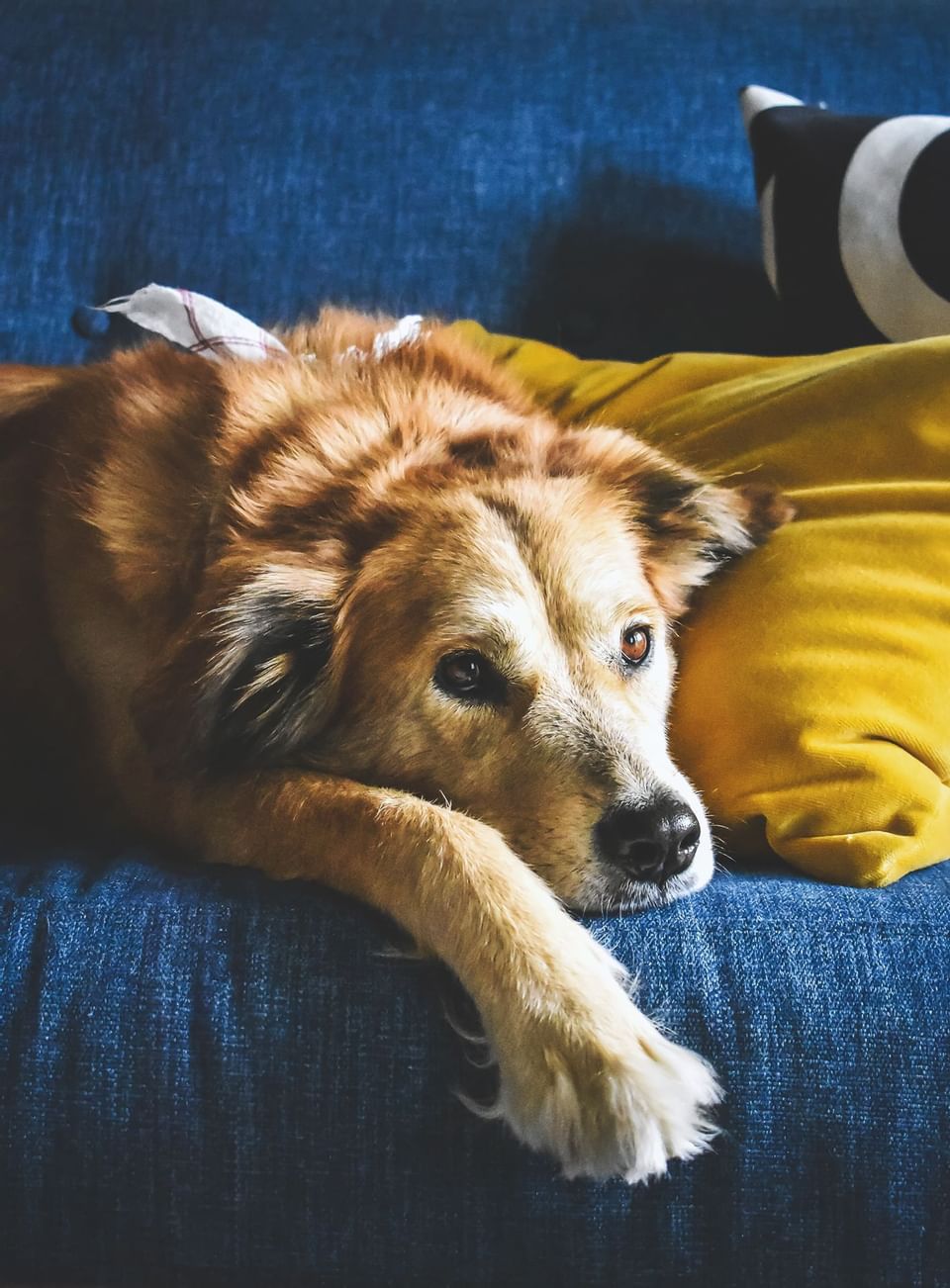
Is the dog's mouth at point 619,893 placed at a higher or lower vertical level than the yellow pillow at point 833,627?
lower

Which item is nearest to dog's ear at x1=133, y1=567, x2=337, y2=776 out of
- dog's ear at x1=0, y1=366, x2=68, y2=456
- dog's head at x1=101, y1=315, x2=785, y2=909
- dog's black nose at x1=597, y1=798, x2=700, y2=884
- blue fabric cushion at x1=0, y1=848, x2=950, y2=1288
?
dog's head at x1=101, y1=315, x2=785, y2=909

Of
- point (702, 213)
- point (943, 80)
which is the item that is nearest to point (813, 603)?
point (702, 213)

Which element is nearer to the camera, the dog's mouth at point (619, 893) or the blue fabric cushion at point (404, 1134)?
the blue fabric cushion at point (404, 1134)

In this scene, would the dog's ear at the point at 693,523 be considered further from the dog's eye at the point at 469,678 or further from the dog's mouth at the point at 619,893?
the dog's mouth at the point at 619,893

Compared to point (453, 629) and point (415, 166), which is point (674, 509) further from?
point (415, 166)

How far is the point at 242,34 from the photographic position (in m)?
2.19

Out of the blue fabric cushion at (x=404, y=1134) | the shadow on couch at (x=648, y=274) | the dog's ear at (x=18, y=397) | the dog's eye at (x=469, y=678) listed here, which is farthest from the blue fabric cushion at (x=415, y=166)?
the blue fabric cushion at (x=404, y=1134)

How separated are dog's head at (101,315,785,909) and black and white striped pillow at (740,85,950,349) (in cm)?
59

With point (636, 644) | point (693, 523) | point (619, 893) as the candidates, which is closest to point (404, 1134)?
point (619, 893)

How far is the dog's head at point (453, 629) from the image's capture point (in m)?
1.11

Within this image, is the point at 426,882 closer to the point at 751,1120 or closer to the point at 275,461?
the point at 751,1120

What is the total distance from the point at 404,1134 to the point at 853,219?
1.52 meters

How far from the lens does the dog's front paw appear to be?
0.83 metres

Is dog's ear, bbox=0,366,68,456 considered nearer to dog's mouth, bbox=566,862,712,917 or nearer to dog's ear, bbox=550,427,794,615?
dog's ear, bbox=550,427,794,615
